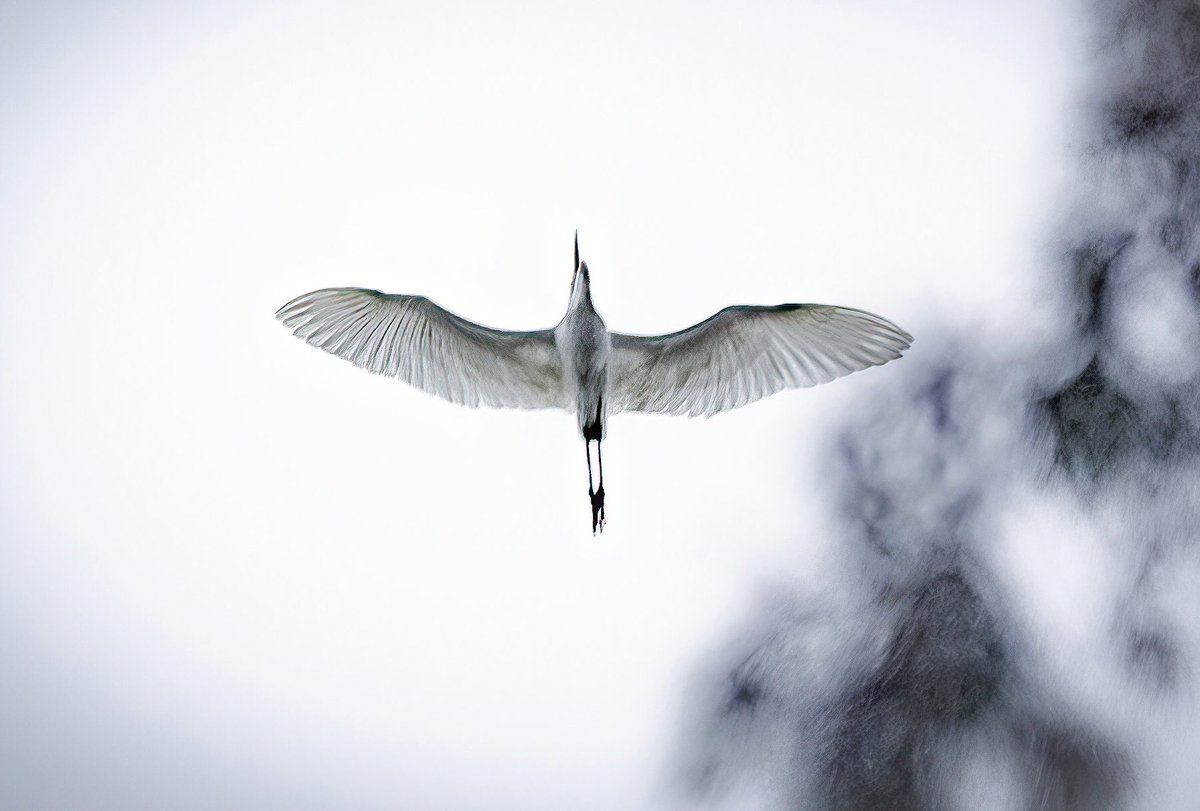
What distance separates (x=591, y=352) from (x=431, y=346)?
0.28m

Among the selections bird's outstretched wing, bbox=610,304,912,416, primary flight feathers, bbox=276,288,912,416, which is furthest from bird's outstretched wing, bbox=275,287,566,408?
bird's outstretched wing, bbox=610,304,912,416

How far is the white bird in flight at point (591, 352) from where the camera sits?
1894 mm

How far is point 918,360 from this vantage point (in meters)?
2.50

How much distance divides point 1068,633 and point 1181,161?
0.94 m

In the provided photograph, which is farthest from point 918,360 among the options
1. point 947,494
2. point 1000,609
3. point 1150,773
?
point 1150,773

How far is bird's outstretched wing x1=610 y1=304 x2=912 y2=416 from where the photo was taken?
1.89 metres

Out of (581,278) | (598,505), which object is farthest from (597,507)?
(581,278)

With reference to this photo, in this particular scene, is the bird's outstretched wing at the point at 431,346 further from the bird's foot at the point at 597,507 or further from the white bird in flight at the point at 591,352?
the bird's foot at the point at 597,507

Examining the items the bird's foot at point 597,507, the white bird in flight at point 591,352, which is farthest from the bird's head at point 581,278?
the bird's foot at point 597,507

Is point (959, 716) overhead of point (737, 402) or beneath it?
beneath

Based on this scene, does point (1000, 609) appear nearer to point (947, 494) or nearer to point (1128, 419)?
point (947, 494)

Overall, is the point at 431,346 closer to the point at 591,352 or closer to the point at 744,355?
the point at 591,352

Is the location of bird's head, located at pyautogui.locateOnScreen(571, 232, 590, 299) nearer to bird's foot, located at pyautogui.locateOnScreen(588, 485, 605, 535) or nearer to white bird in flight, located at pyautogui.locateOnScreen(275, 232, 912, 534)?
white bird in flight, located at pyautogui.locateOnScreen(275, 232, 912, 534)

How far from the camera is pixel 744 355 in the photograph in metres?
1.97
